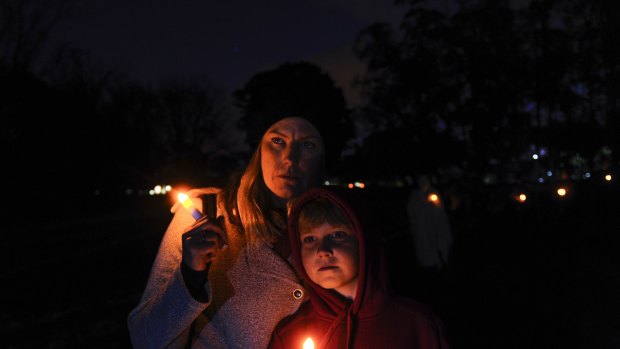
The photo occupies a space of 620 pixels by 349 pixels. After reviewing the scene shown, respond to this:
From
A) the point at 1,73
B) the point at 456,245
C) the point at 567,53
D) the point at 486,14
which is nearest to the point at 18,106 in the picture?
the point at 1,73

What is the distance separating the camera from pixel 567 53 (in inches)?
1094

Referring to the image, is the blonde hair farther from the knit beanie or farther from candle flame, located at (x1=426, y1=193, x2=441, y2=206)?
candle flame, located at (x1=426, y1=193, x2=441, y2=206)

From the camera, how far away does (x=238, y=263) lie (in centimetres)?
201

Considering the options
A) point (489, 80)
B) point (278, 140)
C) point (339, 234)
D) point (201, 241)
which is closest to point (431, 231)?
point (339, 234)

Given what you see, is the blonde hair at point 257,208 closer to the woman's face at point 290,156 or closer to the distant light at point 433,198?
the woman's face at point 290,156

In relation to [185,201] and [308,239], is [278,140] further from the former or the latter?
[185,201]

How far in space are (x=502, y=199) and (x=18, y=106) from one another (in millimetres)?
25469

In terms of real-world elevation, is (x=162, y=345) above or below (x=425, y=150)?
below

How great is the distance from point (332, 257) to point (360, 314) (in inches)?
9.7

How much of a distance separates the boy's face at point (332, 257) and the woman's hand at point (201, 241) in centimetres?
44

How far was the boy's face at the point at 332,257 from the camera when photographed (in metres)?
2.04

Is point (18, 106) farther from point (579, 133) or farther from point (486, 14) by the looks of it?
point (579, 133)

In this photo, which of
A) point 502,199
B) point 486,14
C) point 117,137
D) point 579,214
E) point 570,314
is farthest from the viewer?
point 117,137

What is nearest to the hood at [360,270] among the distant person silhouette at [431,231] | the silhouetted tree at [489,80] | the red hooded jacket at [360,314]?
the red hooded jacket at [360,314]
